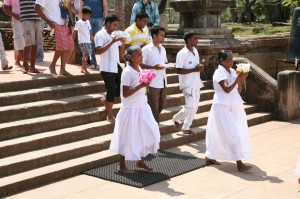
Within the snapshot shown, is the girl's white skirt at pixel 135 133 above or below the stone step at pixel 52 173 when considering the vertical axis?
above

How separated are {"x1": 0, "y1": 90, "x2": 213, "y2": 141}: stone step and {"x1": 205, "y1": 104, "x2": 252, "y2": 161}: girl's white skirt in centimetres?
208

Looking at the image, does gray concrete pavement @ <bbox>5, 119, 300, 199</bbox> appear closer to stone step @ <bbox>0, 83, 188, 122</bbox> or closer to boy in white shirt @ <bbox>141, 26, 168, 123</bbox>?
boy in white shirt @ <bbox>141, 26, 168, 123</bbox>

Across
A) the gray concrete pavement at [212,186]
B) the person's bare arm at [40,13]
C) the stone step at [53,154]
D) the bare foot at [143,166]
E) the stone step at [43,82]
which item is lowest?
the gray concrete pavement at [212,186]

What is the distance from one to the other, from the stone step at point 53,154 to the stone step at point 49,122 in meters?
0.32

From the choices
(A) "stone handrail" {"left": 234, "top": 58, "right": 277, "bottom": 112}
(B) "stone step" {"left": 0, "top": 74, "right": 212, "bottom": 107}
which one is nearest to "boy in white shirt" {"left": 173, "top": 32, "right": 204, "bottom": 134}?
(B) "stone step" {"left": 0, "top": 74, "right": 212, "bottom": 107}

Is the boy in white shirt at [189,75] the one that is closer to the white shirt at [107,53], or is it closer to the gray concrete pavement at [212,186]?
the gray concrete pavement at [212,186]

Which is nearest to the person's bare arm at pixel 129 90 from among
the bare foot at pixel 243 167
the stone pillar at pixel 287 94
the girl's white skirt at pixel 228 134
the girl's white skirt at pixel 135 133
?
the girl's white skirt at pixel 135 133

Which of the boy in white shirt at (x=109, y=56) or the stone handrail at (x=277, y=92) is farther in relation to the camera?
the stone handrail at (x=277, y=92)

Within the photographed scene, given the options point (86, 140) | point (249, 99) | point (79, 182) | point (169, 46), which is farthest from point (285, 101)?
point (79, 182)

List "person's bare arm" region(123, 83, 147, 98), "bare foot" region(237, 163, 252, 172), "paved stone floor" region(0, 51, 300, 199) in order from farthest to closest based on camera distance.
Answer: "bare foot" region(237, 163, 252, 172) < "person's bare arm" region(123, 83, 147, 98) < "paved stone floor" region(0, 51, 300, 199)

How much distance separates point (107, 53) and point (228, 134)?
94.0 inches

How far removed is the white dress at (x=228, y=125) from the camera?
690cm

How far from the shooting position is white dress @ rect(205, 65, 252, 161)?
22.6 feet

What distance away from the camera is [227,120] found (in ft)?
22.7
